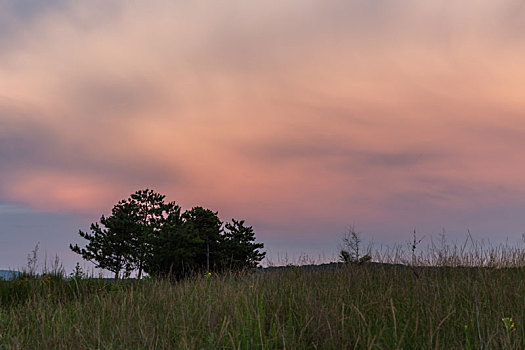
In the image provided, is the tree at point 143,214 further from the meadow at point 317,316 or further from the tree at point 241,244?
the meadow at point 317,316

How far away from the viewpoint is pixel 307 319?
535cm

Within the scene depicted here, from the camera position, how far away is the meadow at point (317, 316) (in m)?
4.77

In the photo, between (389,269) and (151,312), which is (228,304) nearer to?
(151,312)

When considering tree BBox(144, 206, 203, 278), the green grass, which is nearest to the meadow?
the green grass

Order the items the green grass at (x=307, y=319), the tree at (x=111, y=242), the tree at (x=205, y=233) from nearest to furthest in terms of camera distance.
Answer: the green grass at (x=307, y=319), the tree at (x=205, y=233), the tree at (x=111, y=242)

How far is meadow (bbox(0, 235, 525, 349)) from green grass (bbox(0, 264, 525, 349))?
0.7 inches

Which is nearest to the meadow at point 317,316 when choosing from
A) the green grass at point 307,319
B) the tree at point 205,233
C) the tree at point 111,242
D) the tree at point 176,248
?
the green grass at point 307,319

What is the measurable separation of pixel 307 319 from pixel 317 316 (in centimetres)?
15

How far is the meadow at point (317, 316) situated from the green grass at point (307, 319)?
2cm

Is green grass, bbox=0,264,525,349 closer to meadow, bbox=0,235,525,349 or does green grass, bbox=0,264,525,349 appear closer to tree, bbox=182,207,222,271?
meadow, bbox=0,235,525,349

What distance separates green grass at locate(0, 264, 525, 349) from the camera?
476 centimetres

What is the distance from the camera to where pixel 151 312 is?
6.65 meters

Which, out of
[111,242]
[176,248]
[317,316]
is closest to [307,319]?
[317,316]

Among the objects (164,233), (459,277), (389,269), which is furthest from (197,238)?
(459,277)
